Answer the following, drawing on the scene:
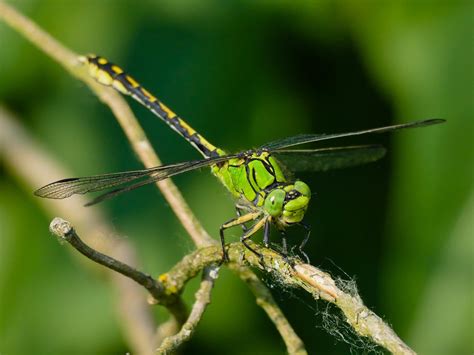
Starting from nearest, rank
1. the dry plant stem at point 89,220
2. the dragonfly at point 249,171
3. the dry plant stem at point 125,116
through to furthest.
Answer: the dry plant stem at point 125,116
the dragonfly at point 249,171
the dry plant stem at point 89,220

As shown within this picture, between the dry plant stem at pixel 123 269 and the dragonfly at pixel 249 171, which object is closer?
the dry plant stem at pixel 123 269

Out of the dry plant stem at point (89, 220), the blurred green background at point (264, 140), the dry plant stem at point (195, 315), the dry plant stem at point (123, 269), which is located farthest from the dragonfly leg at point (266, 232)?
the blurred green background at point (264, 140)

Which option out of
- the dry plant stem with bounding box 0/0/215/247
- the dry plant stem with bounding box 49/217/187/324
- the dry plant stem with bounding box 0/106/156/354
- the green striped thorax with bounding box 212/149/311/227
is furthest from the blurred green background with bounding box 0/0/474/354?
the dry plant stem with bounding box 49/217/187/324

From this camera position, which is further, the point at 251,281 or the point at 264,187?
the point at 264,187

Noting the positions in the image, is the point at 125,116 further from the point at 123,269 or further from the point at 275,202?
the point at 123,269

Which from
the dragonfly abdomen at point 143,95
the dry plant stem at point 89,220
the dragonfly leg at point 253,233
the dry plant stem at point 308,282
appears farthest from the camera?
the dragonfly abdomen at point 143,95

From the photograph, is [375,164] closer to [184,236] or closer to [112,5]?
[184,236]

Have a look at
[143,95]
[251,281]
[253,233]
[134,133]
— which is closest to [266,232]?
[253,233]

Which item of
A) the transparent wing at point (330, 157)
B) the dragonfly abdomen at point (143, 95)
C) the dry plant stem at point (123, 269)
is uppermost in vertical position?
the dragonfly abdomen at point (143, 95)

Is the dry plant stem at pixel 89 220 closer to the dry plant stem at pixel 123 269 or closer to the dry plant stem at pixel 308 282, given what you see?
the dry plant stem at pixel 123 269
